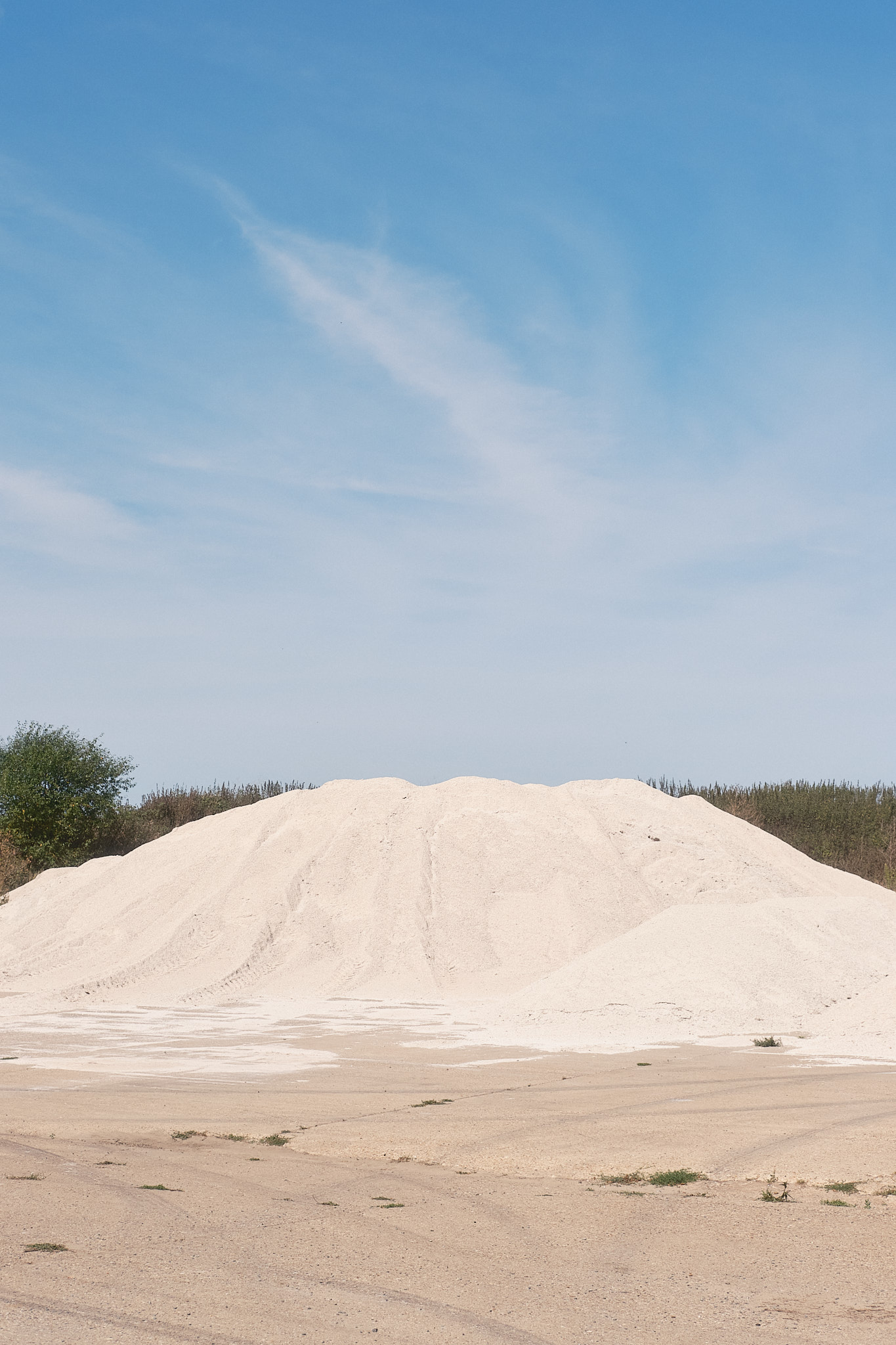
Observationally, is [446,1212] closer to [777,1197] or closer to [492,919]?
[777,1197]

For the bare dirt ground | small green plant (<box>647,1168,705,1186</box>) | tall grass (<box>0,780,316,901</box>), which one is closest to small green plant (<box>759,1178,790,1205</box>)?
the bare dirt ground

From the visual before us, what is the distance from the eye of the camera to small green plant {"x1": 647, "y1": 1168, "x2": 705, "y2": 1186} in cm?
739

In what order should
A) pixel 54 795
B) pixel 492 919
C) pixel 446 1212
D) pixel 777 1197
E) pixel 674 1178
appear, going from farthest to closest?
pixel 54 795 < pixel 492 919 < pixel 674 1178 < pixel 777 1197 < pixel 446 1212

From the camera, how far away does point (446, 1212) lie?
6.67 m

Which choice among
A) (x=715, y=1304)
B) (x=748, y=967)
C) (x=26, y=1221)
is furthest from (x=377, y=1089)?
(x=748, y=967)

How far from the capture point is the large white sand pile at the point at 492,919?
53.6 feet

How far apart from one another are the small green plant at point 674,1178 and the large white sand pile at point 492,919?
645 centimetres

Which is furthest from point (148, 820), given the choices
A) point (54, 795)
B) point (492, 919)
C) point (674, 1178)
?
point (674, 1178)

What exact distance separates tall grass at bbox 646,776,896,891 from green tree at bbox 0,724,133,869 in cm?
1770

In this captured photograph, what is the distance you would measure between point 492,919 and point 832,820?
18933 millimetres

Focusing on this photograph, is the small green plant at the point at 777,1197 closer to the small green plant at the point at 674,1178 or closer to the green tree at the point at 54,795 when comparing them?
the small green plant at the point at 674,1178

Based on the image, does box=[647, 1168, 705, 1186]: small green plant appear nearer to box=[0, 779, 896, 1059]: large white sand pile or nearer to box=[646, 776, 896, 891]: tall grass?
box=[0, 779, 896, 1059]: large white sand pile

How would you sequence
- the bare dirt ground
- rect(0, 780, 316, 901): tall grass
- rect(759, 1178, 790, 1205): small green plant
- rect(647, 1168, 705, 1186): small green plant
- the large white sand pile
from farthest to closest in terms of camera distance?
rect(0, 780, 316, 901): tall grass → the large white sand pile → rect(647, 1168, 705, 1186): small green plant → rect(759, 1178, 790, 1205): small green plant → the bare dirt ground

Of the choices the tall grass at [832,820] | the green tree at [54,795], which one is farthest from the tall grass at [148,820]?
the tall grass at [832,820]
